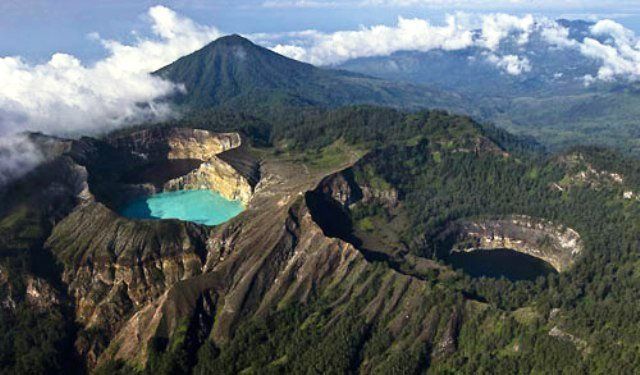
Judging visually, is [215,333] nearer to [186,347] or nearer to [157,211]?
[186,347]

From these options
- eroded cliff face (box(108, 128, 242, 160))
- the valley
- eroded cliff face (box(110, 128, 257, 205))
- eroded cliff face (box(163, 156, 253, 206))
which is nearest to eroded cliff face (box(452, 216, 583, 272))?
the valley

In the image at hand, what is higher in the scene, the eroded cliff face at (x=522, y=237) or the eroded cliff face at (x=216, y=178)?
the eroded cliff face at (x=216, y=178)

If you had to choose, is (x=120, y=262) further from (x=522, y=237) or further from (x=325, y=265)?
(x=522, y=237)

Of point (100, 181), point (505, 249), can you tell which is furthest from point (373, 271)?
point (100, 181)

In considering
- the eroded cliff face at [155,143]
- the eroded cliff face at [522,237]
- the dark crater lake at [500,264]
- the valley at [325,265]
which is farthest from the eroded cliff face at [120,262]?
the eroded cliff face at [522,237]

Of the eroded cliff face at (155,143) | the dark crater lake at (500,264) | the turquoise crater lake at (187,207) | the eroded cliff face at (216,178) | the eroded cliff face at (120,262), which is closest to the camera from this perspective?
the eroded cliff face at (120,262)

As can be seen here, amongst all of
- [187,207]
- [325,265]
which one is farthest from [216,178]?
[325,265]

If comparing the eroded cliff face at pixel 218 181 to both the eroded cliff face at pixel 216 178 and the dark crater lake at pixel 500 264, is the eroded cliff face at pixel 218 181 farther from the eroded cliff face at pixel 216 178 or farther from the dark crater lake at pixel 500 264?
the dark crater lake at pixel 500 264
